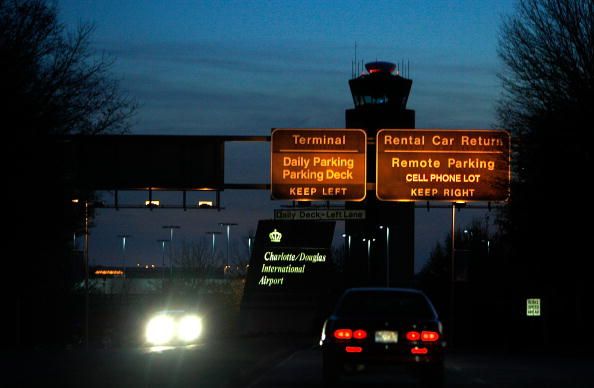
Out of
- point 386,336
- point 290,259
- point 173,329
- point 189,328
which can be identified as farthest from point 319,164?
point 290,259

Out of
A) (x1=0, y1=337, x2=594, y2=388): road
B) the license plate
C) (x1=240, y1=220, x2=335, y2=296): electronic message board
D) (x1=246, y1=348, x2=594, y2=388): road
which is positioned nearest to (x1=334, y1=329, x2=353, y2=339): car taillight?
the license plate

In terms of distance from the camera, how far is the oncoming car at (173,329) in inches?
1762

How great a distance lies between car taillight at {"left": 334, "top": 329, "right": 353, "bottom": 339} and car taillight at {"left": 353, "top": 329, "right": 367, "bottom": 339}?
0.07 metres

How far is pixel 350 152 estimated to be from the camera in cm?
3628

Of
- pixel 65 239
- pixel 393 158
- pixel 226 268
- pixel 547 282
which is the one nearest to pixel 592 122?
pixel 393 158

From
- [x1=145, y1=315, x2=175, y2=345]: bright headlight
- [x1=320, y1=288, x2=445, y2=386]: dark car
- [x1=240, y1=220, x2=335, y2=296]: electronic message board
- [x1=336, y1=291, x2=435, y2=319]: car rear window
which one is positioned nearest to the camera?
[x1=320, y1=288, x2=445, y2=386]: dark car

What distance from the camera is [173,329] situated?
1791 inches

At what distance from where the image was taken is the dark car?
64.7 feet

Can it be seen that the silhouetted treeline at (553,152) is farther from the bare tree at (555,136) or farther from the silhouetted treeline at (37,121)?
the silhouetted treeline at (37,121)

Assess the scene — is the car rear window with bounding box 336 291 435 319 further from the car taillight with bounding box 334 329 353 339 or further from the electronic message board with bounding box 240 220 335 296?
the electronic message board with bounding box 240 220 335 296

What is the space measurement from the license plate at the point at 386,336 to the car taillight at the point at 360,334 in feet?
0.65

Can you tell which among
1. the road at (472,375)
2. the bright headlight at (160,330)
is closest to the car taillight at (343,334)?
the road at (472,375)

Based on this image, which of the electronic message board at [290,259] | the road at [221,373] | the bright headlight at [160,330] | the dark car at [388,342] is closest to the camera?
the dark car at [388,342]

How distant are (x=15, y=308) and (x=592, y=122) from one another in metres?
20.8
